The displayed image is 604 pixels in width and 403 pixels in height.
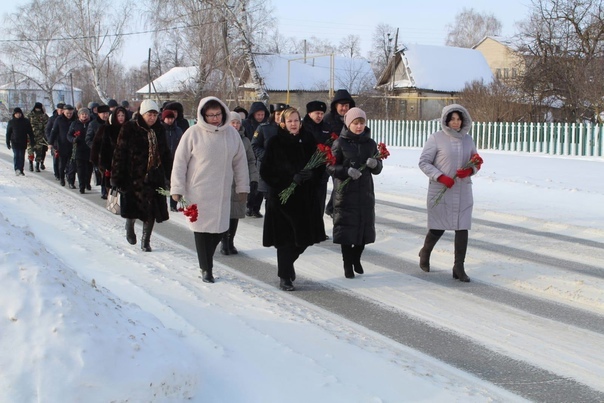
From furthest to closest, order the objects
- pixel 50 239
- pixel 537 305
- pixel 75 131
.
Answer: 1. pixel 75 131
2. pixel 50 239
3. pixel 537 305

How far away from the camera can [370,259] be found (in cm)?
852

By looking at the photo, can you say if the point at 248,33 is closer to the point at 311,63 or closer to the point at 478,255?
the point at 478,255

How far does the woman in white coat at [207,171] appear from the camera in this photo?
6.97 meters

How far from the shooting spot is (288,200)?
693cm

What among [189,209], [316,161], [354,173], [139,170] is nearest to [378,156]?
[354,173]

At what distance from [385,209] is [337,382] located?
8.86 m

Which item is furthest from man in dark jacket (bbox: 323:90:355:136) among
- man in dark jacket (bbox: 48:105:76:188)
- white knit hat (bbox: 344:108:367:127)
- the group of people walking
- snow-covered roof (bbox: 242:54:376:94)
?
snow-covered roof (bbox: 242:54:376:94)

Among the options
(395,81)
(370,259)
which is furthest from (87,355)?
(395,81)

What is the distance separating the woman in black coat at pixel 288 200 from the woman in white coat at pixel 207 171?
43 centimetres

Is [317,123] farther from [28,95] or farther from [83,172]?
[28,95]

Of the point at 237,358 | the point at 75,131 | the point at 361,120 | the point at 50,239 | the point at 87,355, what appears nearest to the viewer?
the point at 87,355

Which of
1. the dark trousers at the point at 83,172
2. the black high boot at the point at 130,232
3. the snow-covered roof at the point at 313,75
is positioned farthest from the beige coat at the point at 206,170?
the snow-covered roof at the point at 313,75

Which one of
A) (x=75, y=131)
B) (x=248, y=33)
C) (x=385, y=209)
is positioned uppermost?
(x=248, y=33)

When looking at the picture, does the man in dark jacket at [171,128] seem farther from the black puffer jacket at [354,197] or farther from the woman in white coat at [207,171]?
the black puffer jacket at [354,197]
